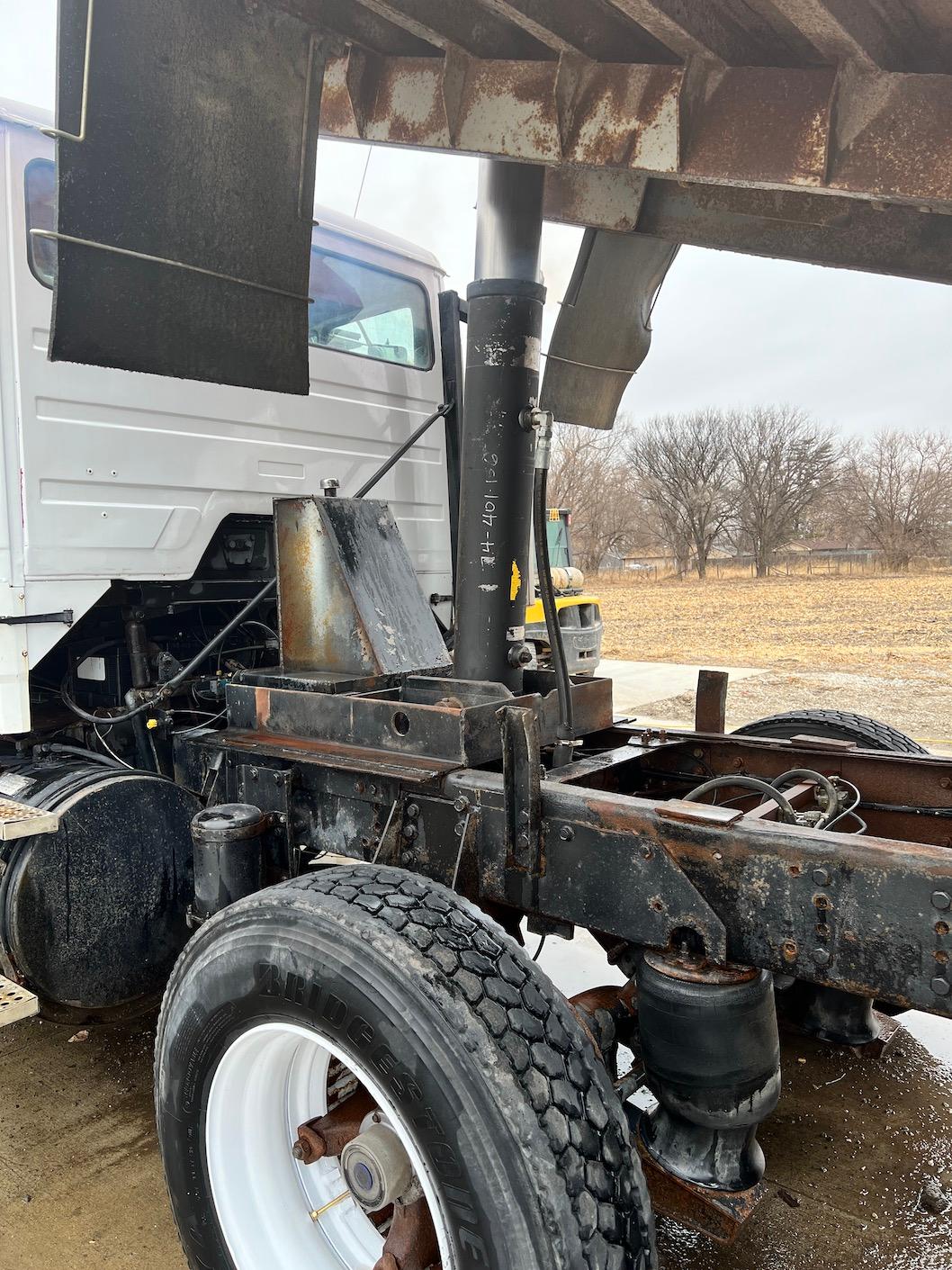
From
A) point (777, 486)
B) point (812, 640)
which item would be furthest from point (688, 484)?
point (812, 640)

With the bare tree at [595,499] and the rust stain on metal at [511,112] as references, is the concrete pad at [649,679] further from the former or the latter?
the bare tree at [595,499]

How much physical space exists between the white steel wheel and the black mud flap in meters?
1.84

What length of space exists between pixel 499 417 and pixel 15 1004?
2211 mm

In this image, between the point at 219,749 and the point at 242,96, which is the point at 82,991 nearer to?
the point at 219,749

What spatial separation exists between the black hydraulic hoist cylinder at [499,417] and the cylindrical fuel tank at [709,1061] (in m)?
1.23

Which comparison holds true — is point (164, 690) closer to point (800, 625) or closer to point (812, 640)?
point (812, 640)

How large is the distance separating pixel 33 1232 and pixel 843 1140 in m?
2.42

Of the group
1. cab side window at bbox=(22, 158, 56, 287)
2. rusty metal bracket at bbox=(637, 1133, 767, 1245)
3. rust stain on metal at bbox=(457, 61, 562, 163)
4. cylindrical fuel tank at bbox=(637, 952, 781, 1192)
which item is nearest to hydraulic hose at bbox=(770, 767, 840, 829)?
cylindrical fuel tank at bbox=(637, 952, 781, 1192)

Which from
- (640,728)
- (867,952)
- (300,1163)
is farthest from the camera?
(640,728)

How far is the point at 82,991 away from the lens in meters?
3.04

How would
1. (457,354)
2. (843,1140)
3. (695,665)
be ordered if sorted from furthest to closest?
(695,665) < (457,354) < (843,1140)

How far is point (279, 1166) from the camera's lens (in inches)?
88.5

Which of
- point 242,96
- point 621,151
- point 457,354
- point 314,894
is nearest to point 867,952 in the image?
point 314,894

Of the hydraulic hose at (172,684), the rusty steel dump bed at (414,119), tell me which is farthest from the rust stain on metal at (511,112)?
the hydraulic hose at (172,684)
